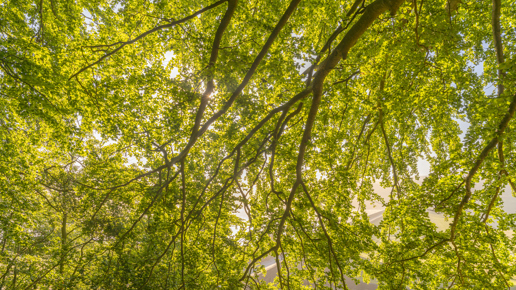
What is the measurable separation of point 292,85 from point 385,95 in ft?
5.74

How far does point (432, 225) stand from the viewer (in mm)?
3332

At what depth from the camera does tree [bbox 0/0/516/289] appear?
3.10m

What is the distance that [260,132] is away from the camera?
3938mm

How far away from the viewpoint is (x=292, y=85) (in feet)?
11.7

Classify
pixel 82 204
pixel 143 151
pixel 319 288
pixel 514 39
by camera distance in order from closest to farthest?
pixel 319 288
pixel 514 39
pixel 82 204
pixel 143 151

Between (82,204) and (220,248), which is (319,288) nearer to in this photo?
(220,248)

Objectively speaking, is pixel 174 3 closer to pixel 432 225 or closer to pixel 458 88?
pixel 458 88

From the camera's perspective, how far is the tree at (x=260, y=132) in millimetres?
3098

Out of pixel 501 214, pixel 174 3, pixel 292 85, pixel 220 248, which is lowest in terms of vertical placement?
pixel 501 214

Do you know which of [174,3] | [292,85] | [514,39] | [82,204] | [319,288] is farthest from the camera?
[174,3]

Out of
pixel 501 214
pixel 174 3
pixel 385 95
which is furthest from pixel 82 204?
pixel 501 214

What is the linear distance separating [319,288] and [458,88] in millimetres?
3827

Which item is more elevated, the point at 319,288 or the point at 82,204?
the point at 82,204

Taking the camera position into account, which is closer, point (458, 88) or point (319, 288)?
point (319, 288)
